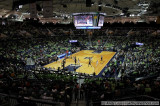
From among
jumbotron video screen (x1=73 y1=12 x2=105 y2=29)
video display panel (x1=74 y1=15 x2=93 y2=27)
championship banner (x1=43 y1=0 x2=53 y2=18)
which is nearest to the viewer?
championship banner (x1=43 y1=0 x2=53 y2=18)

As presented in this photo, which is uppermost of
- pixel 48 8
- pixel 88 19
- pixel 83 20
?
pixel 48 8

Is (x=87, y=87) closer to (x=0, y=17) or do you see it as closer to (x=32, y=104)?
(x=32, y=104)

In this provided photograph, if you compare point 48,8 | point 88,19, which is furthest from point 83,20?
point 48,8

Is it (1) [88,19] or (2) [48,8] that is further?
(1) [88,19]

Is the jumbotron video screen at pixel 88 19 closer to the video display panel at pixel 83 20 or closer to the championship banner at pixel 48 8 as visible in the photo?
the video display panel at pixel 83 20

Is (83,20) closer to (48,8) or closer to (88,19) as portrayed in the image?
Result: (88,19)

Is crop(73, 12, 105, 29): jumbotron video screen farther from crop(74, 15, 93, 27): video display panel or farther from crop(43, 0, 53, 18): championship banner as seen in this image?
crop(43, 0, 53, 18): championship banner

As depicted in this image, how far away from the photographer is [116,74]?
62.2 feet

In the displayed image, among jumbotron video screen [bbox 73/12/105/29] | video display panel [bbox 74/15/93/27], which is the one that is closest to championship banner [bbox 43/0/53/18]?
jumbotron video screen [bbox 73/12/105/29]

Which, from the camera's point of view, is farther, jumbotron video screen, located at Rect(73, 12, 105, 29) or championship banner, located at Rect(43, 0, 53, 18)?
jumbotron video screen, located at Rect(73, 12, 105, 29)

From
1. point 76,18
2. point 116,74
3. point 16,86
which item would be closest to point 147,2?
point 76,18

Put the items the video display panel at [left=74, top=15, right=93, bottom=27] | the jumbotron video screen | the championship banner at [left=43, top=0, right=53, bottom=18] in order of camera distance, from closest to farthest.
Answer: the championship banner at [left=43, top=0, right=53, bottom=18], the jumbotron video screen, the video display panel at [left=74, top=15, right=93, bottom=27]

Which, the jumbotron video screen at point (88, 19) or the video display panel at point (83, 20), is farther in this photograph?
the video display panel at point (83, 20)

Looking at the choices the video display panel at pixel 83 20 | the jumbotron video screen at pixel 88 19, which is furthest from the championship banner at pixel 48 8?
the video display panel at pixel 83 20
